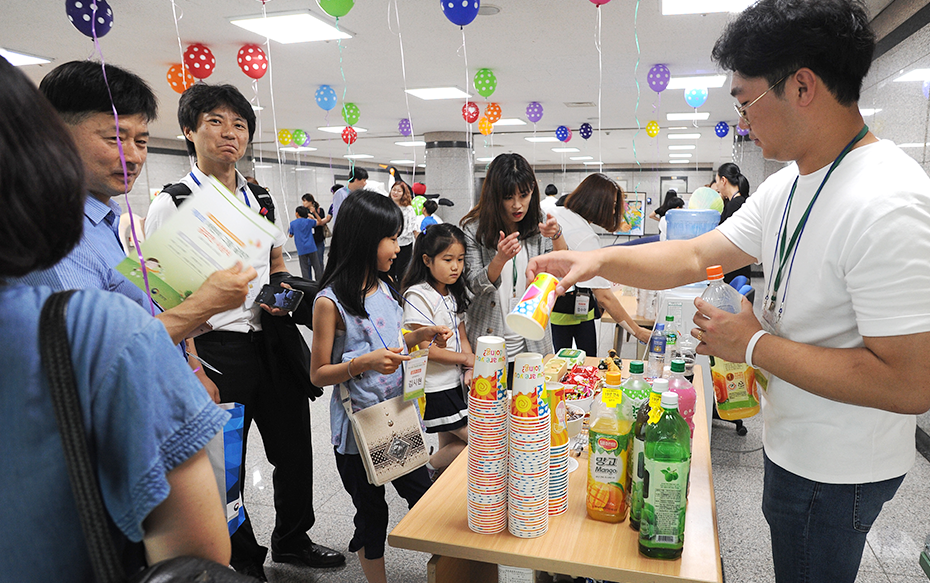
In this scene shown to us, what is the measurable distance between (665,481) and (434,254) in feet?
5.05

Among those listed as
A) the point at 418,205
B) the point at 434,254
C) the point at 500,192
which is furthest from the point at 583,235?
the point at 418,205

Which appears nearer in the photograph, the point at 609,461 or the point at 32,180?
the point at 32,180

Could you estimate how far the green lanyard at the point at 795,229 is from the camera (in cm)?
111

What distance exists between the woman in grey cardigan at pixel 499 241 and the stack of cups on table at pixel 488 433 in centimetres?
139

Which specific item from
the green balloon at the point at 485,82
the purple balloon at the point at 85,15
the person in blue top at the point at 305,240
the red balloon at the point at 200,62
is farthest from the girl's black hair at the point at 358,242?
the person in blue top at the point at 305,240

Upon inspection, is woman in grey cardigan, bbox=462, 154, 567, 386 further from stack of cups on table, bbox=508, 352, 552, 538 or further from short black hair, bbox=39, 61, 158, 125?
short black hair, bbox=39, 61, 158, 125

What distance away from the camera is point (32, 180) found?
21.0 inches

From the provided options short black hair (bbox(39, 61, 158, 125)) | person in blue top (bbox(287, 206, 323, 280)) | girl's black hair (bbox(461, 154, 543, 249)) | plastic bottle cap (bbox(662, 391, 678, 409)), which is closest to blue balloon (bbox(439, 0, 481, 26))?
girl's black hair (bbox(461, 154, 543, 249))

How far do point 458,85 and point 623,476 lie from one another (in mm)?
7060

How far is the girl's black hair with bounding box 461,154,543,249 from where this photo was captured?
2.64 metres

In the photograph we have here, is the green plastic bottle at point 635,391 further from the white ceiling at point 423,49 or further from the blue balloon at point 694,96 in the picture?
the blue balloon at point 694,96

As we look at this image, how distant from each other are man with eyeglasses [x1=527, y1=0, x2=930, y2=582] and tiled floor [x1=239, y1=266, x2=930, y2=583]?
4.52 feet

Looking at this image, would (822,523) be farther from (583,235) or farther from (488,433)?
(583,235)

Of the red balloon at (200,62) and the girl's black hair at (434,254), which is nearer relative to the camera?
the girl's black hair at (434,254)
